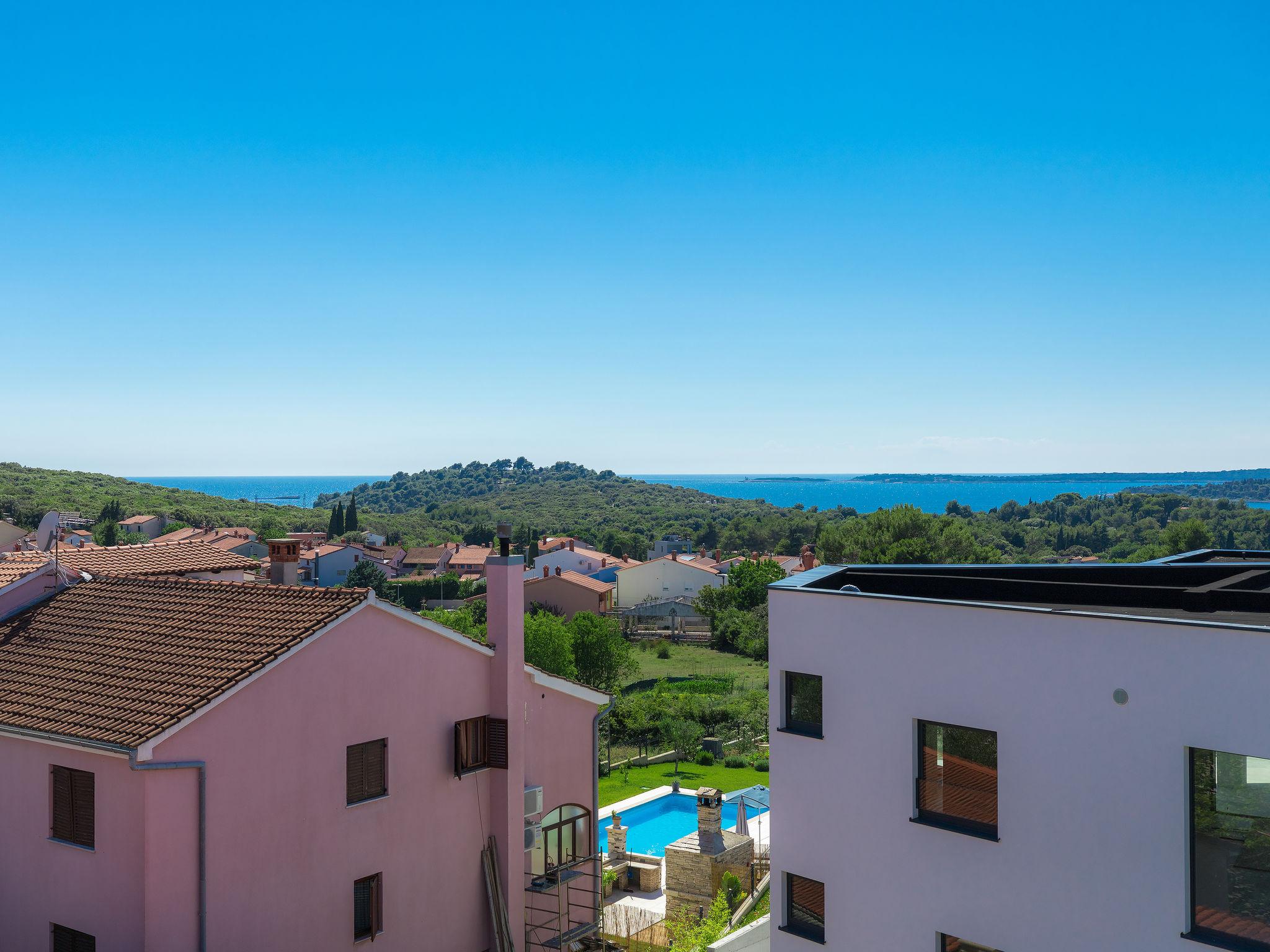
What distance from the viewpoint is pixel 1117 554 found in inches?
3442

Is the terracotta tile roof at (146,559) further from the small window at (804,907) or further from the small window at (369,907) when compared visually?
the small window at (804,907)

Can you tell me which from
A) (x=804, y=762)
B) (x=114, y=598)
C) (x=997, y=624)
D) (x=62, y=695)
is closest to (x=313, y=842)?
(x=62, y=695)

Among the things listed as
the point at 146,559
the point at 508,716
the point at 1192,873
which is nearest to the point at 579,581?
the point at 146,559

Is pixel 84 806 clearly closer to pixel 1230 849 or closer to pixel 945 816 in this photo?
pixel 945 816

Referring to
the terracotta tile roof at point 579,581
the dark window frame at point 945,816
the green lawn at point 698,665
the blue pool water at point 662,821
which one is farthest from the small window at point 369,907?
the terracotta tile roof at point 579,581

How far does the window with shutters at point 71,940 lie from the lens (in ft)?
36.5

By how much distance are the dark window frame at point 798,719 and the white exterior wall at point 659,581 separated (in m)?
76.1

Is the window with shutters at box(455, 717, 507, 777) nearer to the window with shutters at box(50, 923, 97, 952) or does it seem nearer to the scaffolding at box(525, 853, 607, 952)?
the scaffolding at box(525, 853, 607, 952)

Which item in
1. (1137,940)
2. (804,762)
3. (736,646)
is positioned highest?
(804,762)

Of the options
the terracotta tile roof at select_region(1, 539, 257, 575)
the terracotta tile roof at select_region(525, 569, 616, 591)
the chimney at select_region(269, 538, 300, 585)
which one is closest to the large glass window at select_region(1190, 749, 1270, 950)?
the chimney at select_region(269, 538, 300, 585)

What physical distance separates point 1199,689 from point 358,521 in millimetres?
155101

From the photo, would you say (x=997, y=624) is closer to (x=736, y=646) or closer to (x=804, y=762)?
(x=804, y=762)

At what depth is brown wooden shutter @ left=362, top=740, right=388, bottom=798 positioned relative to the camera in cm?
1284

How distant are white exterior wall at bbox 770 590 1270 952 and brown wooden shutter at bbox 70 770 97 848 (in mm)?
7912
